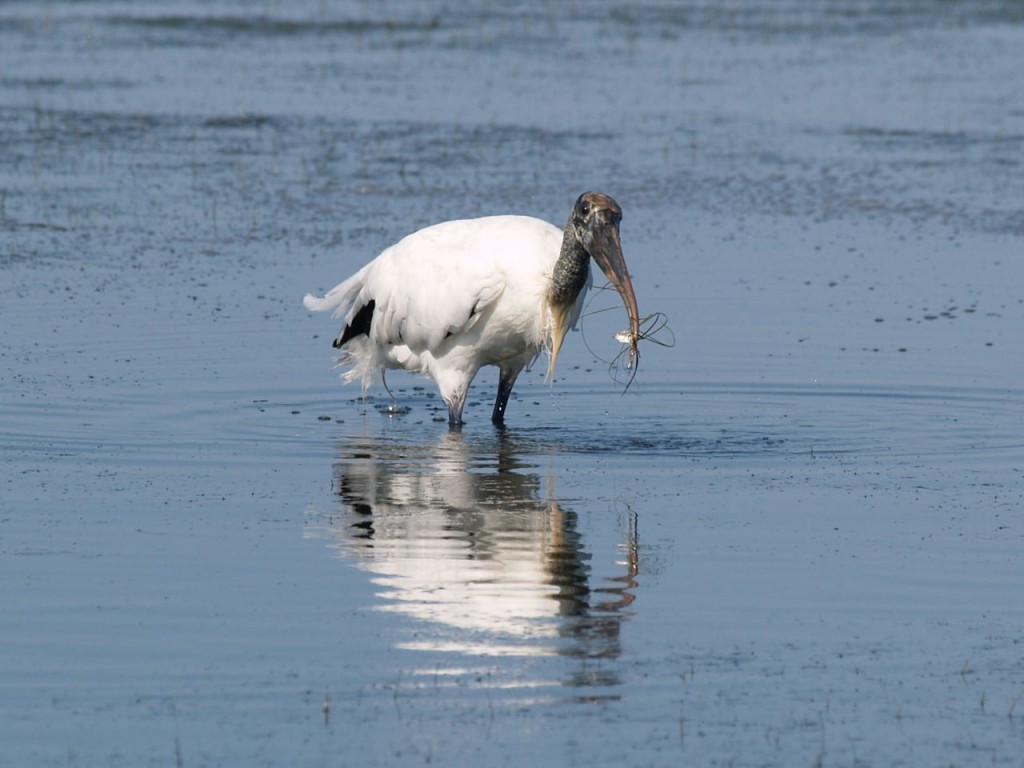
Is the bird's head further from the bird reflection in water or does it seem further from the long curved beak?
the bird reflection in water

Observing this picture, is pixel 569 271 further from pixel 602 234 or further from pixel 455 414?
pixel 455 414

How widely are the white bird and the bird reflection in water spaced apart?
0.61m

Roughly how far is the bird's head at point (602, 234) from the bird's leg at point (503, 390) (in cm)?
104

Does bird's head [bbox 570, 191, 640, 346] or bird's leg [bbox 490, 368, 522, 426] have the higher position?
bird's head [bbox 570, 191, 640, 346]

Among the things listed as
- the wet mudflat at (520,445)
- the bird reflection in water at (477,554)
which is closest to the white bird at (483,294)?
the wet mudflat at (520,445)

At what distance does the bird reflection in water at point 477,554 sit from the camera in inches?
252

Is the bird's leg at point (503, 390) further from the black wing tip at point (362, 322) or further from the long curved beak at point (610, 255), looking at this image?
the long curved beak at point (610, 255)

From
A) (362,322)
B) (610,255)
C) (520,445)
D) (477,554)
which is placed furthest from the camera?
(362,322)

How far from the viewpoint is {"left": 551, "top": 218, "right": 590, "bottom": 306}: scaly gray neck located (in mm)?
9547

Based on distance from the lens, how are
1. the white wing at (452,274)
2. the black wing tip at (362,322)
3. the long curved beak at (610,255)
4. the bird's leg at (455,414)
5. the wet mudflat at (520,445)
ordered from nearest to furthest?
the wet mudflat at (520,445)
the long curved beak at (610,255)
the white wing at (452,274)
the bird's leg at (455,414)
the black wing tip at (362,322)

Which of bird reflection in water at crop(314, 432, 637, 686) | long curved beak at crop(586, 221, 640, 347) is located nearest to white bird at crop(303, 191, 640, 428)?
long curved beak at crop(586, 221, 640, 347)

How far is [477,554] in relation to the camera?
7.48 meters

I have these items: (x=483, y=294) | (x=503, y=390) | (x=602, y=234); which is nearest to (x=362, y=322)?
(x=503, y=390)

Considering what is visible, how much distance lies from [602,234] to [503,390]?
121 centimetres
